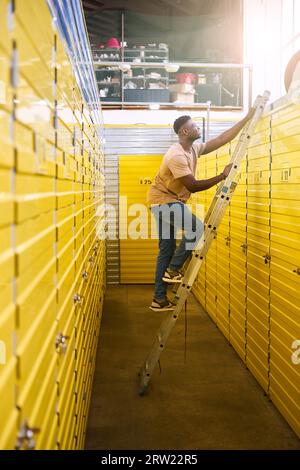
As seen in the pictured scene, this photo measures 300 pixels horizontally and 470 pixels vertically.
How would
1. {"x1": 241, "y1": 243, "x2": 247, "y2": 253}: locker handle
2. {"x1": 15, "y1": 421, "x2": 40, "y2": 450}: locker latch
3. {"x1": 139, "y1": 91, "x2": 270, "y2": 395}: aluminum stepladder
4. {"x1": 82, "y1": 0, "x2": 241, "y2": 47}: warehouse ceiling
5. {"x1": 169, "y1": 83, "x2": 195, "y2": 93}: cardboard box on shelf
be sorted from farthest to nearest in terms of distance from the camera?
1. {"x1": 82, "y1": 0, "x2": 241, "y2": 47}: warehouse ceiling
2. {"x1": 169, "y1": 83, "x2": 195, "y2": 93}: cardboard box on shelf
3. {"x1": 241, "y1": 243, "x2": 247, "y2": 253}: locker handle
4. {"x1": 139, "y1": 91, "x2": 270, "y2": 395}: aluminum stepladder
5. {"x1": 15, "y1": 421, "x2": 40, "y2": 450}: locker latch

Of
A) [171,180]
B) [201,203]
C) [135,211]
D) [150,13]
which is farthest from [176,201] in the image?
[150,13]

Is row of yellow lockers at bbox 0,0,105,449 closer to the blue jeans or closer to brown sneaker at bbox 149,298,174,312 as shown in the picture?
the blue jeans

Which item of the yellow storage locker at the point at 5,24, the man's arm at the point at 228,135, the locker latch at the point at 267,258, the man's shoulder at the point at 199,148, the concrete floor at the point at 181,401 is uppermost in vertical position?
the man's arm at the point at 228,135

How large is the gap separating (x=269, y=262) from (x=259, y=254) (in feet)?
0.98

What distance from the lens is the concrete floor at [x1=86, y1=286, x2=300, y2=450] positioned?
10.5 feet

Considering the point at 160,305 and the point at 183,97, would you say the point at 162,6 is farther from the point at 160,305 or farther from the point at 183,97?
the point at 160,305

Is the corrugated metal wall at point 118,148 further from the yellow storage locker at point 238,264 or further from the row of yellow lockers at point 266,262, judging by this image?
the yellow storage locker at point 238,264

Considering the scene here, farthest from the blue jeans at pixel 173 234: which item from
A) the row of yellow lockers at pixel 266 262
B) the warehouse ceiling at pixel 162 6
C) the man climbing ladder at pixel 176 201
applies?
the warehouse ceiling at pixel 162 6

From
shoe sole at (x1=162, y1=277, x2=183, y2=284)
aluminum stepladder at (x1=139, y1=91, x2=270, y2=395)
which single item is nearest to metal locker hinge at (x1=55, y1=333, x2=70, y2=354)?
aluminum stepladder at (x1=139, y1=91, x2=270, y2=395)

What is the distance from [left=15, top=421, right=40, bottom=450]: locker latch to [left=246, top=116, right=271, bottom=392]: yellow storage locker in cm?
279

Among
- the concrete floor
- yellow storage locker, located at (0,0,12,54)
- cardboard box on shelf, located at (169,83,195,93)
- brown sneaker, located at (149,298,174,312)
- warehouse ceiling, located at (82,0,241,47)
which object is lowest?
the concrete floor

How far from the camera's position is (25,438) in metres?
1.26

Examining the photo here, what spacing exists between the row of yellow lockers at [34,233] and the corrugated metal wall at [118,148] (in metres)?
6.14

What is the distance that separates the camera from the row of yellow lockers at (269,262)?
3275 millimetres
